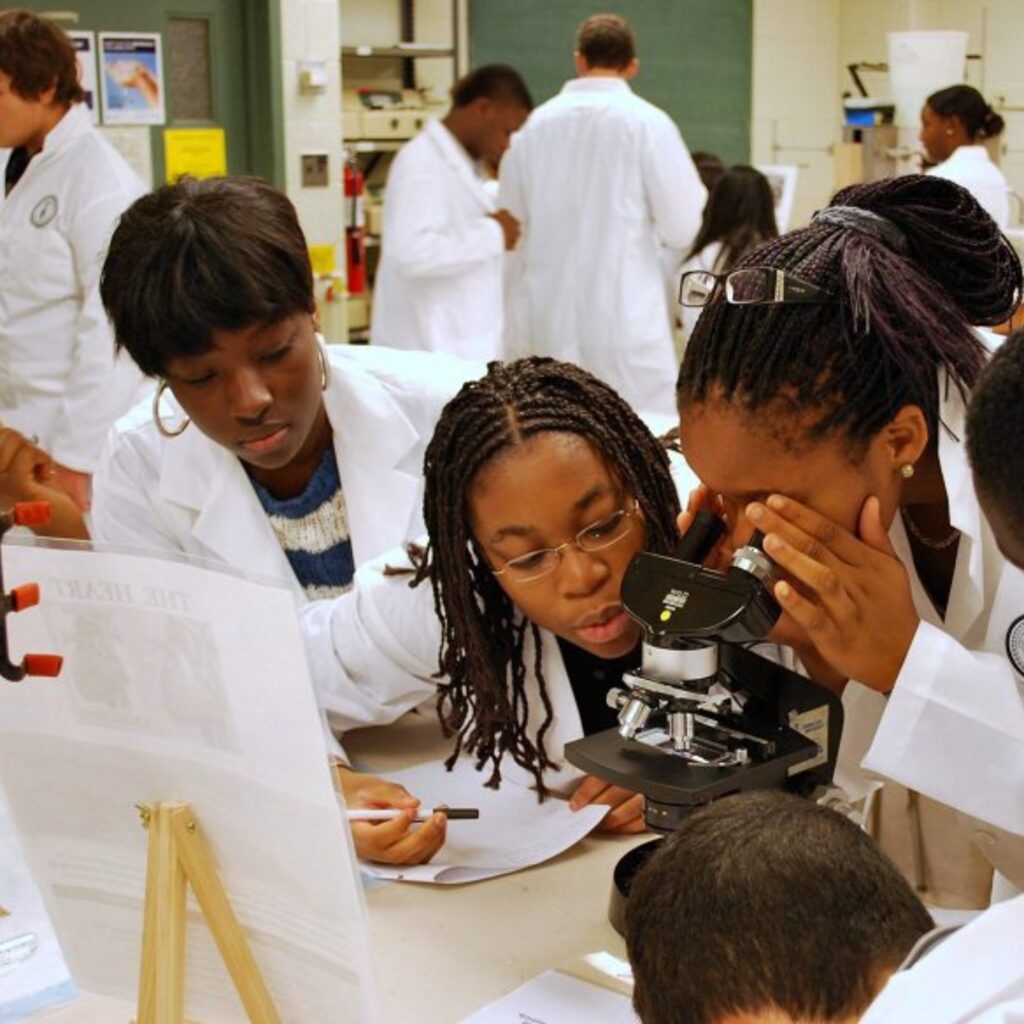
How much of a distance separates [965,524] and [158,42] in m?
3.57

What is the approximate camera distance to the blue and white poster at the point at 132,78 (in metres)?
4.17

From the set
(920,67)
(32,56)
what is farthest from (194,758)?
(920,67)

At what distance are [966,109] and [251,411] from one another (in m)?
3.64

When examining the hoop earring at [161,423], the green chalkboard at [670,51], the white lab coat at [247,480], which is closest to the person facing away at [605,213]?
the green chalkboard at [670,51]

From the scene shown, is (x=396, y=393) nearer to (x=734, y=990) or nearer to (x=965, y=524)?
(x=965, y=524)

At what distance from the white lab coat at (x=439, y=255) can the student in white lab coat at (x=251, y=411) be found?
232cm

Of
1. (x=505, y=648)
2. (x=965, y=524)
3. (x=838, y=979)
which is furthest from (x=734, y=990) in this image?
(x=505, y=648)

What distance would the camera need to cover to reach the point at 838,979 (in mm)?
840

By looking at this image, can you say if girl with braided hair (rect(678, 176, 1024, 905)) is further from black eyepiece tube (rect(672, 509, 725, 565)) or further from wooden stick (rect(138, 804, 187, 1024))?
wooden stick (rect(138, 804, 187, 1024))

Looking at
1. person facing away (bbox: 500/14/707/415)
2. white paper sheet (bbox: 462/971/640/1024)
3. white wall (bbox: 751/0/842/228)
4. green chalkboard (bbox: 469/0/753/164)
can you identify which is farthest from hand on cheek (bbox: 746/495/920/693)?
white wall (bbox: 751/0/842/228)

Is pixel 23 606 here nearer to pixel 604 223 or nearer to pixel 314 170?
pixel 604 223

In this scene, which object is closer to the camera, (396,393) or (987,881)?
(987,881)

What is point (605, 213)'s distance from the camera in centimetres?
434

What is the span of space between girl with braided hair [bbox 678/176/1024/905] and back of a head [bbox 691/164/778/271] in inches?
123
